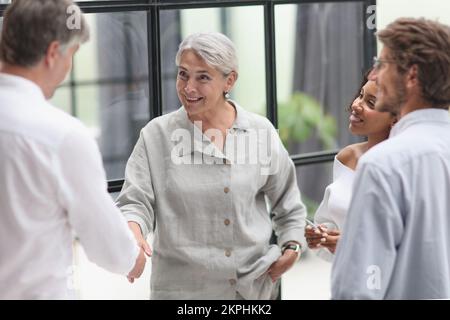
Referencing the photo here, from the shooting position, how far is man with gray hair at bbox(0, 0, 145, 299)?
202 centimetres

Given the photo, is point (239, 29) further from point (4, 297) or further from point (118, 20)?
point (4, 297)

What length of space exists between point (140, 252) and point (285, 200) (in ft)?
2.28

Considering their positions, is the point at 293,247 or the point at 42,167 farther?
the point at 293,247

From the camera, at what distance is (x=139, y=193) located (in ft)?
9.21

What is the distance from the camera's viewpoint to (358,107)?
2.89m

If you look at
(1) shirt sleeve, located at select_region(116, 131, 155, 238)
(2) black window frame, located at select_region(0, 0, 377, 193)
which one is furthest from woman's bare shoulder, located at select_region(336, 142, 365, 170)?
(2) black window frame, located at select_region(0, 0, 377, 193)

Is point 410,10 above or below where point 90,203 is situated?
above

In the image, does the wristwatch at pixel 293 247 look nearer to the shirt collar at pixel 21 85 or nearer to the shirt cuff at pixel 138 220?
the shirt cuff at pixel 138 220

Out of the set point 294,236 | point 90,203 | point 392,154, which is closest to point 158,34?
point 294,236

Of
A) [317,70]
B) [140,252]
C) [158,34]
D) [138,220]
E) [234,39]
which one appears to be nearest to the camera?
[140,252]

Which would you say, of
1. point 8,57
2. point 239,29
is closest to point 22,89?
point 8,57

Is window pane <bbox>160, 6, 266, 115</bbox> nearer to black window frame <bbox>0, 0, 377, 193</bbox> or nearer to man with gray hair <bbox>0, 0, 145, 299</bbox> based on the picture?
black window frame <bbox>0, 0, 377, 193</bbox>

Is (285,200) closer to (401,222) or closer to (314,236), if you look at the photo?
(314,236)

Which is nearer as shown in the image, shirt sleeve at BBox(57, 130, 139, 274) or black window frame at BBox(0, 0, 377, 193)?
shirt sleeve at BBox(57, 130, 139, 274)
